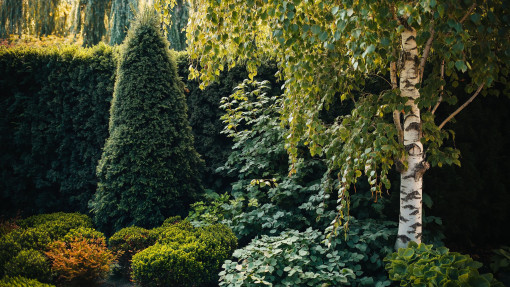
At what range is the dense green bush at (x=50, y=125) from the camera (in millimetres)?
5176

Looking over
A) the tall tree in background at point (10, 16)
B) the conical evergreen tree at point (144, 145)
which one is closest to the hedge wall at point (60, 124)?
the conical evergreen tree at point (144, 145)

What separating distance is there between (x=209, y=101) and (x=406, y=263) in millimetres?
3636

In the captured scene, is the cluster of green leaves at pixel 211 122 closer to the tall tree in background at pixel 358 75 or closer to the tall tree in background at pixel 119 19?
the tall tree in background at pixel 358 75

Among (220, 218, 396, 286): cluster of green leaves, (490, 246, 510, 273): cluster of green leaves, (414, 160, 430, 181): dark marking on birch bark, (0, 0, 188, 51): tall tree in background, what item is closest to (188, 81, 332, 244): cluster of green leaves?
(220, 218, 396, 286): cluster of green leaves

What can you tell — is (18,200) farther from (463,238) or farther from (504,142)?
(504,142)

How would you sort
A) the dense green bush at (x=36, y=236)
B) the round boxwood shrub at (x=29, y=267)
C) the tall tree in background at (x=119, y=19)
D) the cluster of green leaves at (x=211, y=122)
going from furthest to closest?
the tall tree in background at (x=119, y=19)
the cluster of green leaves at (x=211, y=122)
the dense green bush at (x=36, y=236)
the round boxwood shrub at (x=29, y=267)

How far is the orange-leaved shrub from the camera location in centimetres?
296

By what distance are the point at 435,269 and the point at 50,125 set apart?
552 cm

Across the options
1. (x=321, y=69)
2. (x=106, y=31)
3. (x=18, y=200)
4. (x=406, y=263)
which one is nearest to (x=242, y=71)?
(x=321, y=69)

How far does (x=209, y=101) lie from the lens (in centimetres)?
517

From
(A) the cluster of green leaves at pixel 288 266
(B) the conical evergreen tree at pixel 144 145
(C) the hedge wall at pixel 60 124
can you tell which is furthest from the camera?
(C) the hedge wall at pixel 60 124

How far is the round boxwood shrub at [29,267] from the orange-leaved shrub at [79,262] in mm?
73

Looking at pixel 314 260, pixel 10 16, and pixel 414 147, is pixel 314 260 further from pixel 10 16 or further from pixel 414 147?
pixel 10 16

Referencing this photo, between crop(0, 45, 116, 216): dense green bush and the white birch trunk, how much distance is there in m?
4.29
